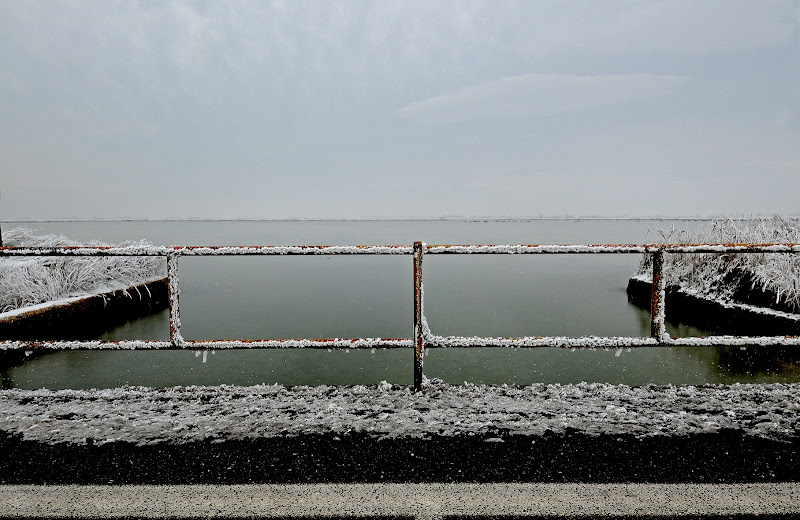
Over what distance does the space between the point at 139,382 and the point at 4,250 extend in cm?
258

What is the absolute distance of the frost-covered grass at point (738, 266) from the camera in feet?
25.0

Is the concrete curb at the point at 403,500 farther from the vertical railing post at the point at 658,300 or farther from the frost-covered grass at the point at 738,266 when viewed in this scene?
the frost-covered grass at the point at 738,266

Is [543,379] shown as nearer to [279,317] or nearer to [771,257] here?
[279,317]

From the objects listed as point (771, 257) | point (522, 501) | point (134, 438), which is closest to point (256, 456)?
point (134, 438)

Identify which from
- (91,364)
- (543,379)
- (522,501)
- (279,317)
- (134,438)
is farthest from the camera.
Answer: (279,317)

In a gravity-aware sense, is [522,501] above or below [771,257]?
below

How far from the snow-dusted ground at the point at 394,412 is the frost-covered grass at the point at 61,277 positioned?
6.24 m

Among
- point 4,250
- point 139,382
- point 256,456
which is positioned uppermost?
point 4,250

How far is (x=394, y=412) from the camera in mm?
2762

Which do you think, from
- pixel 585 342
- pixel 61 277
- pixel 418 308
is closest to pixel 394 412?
pixel 418 308

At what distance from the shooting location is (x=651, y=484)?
2039 mm

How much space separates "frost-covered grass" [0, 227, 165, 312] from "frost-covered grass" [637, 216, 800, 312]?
11336mm

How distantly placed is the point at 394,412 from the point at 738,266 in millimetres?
8794

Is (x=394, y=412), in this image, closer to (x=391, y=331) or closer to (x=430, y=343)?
(x=430, y=343)
